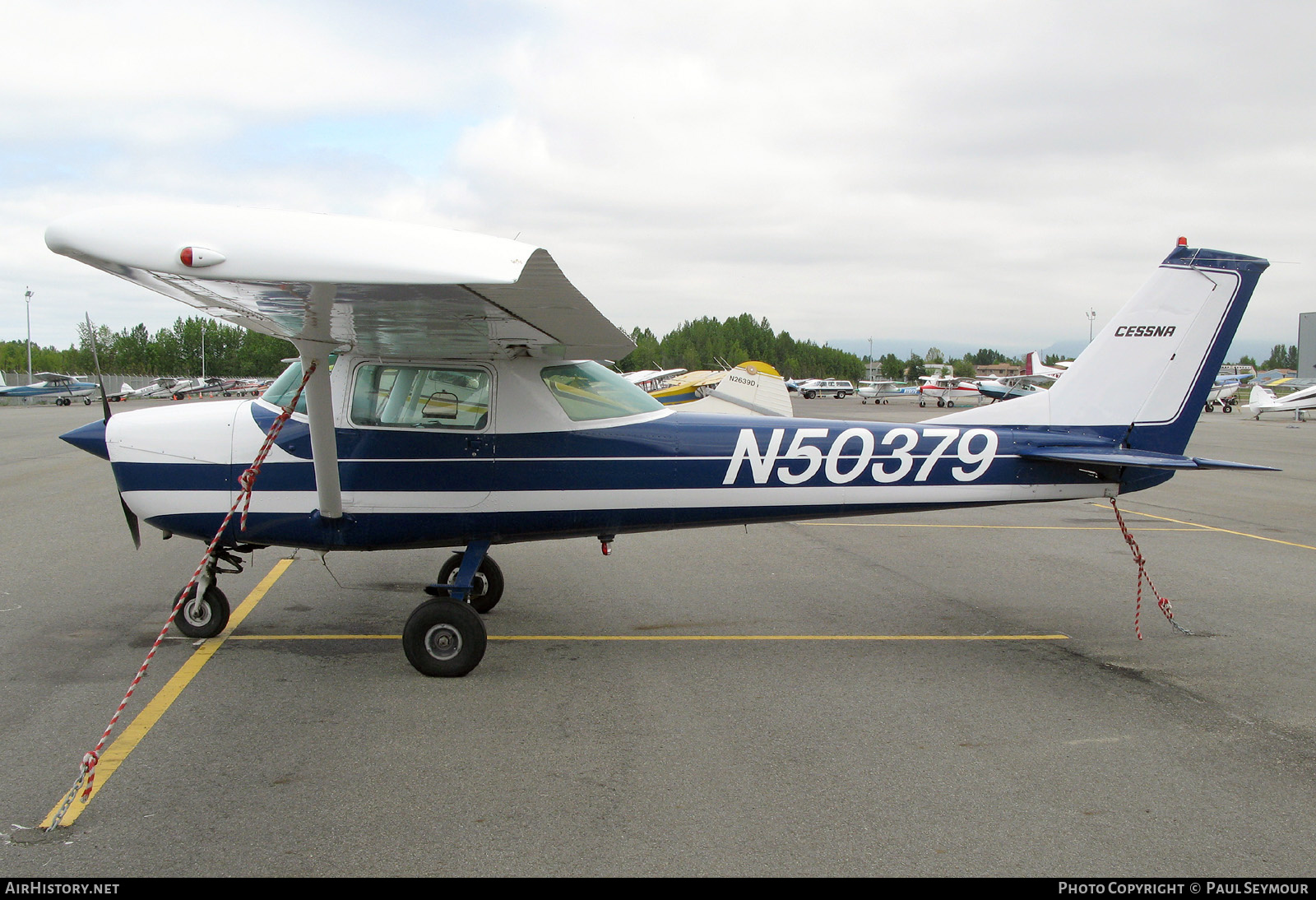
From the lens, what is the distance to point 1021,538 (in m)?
10.2

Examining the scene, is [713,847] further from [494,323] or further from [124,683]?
[124,683]

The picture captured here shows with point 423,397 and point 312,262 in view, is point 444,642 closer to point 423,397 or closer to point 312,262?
point 423,397

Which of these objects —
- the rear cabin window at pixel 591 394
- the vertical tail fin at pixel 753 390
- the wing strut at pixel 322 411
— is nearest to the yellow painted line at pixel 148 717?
the wing strut at pixel 322 411

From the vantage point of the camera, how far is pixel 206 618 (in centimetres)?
565

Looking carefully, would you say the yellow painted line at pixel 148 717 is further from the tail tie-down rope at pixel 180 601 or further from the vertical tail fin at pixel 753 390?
A: the vertical tail fin at pixel 753 390

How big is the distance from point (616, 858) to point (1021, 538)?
8.42 meters

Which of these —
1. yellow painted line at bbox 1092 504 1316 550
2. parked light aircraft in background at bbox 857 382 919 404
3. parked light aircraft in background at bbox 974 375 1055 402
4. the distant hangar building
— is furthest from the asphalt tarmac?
the distant hangar building

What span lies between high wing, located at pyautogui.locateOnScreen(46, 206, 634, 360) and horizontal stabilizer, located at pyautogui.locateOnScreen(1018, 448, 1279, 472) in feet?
10.7

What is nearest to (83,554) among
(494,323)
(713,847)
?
(494,323)

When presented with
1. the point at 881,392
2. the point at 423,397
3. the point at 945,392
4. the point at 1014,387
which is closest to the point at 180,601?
the point at 423,397

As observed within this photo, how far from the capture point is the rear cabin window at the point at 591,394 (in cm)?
562

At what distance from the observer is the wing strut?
459 cm

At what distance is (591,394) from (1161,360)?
3.88 m

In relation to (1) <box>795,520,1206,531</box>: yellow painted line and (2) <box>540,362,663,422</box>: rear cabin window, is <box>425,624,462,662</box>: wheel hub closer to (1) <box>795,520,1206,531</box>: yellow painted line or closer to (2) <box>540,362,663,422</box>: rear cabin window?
(2) <box>540,362,663,422</box>: rear cabin window
